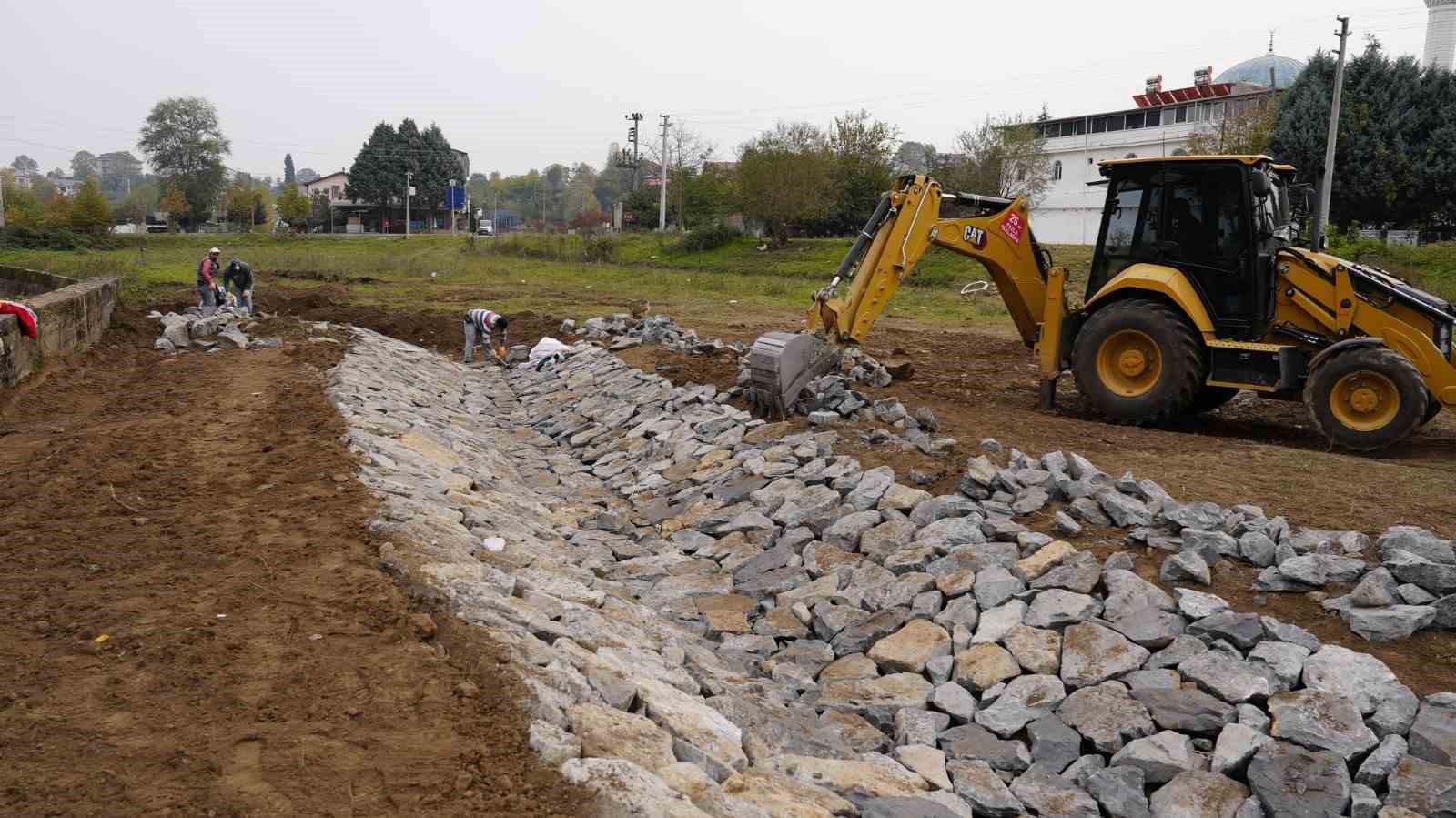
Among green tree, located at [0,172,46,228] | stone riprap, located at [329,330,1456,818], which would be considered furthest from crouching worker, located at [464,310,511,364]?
green tree, located at [0,172,46,228]

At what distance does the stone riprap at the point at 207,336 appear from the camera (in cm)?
1588

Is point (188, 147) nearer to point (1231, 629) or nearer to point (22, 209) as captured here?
point (22, 209)

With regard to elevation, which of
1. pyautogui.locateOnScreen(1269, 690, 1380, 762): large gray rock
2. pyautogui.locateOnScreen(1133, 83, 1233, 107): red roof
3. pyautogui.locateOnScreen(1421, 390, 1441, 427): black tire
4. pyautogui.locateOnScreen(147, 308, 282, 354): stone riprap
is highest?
pyautogui.locateOnScreen(1133, 83, 1233, 107): red roof

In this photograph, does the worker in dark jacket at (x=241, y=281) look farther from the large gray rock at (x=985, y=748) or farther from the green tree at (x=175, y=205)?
the green tree at (x=175, y=205)

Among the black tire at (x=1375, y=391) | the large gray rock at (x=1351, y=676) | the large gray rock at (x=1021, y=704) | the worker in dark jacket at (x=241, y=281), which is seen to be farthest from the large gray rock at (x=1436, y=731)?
the worker in dark jacket at (x=241, y=281)

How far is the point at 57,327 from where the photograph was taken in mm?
14617

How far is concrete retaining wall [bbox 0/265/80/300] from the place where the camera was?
21484 mm

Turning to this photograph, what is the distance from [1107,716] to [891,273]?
5.96m

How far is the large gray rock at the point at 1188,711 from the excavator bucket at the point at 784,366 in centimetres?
544

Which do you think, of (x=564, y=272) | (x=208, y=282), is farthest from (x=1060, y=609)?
(x=564, y=272)

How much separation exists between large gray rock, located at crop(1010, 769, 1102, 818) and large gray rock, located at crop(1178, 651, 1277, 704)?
959 mm

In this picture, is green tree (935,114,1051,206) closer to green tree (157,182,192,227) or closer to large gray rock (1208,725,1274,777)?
large gray rock (1208,725,1274,777)

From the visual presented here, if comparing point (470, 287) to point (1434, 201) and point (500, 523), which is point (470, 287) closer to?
point (500, 523)

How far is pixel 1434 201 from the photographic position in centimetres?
3309
